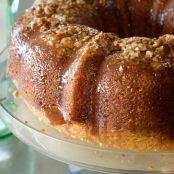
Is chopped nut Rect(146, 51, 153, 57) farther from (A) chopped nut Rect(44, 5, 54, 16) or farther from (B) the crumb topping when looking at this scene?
(A) chopped nut Rect(44, 5, 54, 16)

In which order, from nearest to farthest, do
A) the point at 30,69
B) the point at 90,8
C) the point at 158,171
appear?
→ the point at 158,171 → the point at 30,69 → the point at 90,8

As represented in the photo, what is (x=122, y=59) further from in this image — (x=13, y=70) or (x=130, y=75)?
(x=13, y=70)

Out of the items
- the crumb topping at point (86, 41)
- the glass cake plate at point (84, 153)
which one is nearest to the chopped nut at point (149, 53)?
the crumb topping at point (86, 41)

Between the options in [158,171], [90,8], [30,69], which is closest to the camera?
[158,171]

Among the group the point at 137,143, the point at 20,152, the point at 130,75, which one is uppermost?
the point at 130,75

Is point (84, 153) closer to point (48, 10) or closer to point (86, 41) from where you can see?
point (86, 41)

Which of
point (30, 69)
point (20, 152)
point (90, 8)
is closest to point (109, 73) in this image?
point (30, 69)

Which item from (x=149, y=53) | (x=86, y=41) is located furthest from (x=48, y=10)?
(x=149, y=53)
